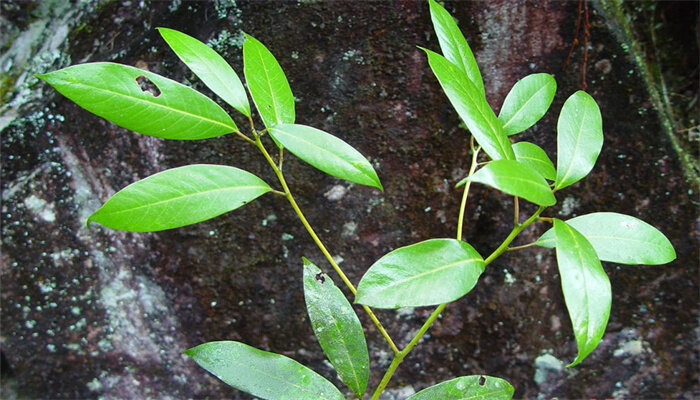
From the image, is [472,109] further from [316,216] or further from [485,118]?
[316,216]

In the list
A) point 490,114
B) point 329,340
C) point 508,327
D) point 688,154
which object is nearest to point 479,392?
point 329,340

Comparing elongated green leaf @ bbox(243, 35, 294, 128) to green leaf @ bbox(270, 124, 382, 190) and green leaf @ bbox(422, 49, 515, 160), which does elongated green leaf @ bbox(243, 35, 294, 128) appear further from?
green leaf @ bbox(422, 49, 515, 160)

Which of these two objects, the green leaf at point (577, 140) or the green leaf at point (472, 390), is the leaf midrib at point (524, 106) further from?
the green leaf at point (472, 390)

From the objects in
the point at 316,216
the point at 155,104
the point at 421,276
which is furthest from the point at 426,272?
the point at 316,216

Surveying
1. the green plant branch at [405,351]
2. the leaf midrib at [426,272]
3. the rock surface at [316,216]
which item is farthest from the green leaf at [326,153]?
the rock surface at [316,216]

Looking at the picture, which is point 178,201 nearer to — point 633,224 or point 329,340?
point 329,340

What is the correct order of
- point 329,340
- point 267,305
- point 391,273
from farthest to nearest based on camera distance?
point 267,305
point 329,340
point 391,273
